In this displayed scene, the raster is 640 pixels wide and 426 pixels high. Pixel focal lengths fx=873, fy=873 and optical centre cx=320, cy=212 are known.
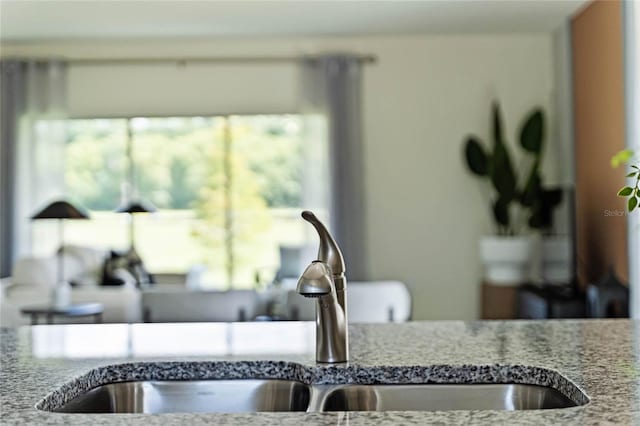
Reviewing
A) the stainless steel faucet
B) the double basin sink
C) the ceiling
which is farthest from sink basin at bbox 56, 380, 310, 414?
the ceiling

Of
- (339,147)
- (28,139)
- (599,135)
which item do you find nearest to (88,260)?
(28,139)

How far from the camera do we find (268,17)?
6.68 m

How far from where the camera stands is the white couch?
17.3 feet

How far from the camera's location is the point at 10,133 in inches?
295

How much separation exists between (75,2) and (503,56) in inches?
142

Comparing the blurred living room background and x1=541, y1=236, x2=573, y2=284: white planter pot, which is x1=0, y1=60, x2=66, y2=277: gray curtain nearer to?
the blurred living room background

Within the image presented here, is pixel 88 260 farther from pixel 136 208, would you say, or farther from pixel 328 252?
pixel 328 252

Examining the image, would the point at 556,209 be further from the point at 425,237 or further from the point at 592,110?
the point at 425,237

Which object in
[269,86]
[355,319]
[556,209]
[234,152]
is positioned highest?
[269,86]

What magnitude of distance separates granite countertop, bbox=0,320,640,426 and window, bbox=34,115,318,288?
531cm

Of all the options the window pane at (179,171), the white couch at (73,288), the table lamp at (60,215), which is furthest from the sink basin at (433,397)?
the window pane at (179,171)

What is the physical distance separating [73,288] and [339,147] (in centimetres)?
260

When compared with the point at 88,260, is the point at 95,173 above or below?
above

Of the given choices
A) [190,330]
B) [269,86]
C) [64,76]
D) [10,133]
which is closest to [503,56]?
[269,86]
